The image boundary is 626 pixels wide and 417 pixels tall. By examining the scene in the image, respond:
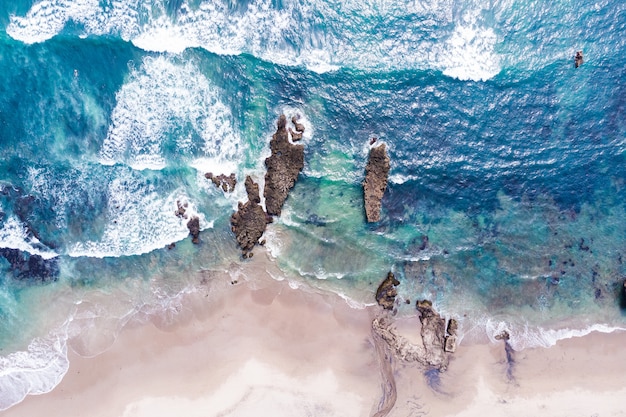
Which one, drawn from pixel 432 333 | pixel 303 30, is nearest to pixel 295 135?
pixel 303 30

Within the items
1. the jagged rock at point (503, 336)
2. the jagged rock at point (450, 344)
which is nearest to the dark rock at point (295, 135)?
the jagged rock at point (450, 344)

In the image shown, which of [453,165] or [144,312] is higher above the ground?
[453,165]

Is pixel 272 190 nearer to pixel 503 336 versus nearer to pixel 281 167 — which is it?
pixel 281 167

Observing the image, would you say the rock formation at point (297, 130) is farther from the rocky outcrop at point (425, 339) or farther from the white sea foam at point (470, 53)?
the rocky outcrop at point (425, 339)

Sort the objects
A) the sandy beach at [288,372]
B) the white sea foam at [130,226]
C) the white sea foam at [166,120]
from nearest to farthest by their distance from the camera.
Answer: the sandy beach at [288,372] → the white sea foam at [166,120] → the white sea foam at [130,226]

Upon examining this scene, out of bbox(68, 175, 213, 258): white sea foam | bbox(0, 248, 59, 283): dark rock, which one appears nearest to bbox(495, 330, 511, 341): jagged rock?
bbox(68, 175, 213, 258): white sea foam

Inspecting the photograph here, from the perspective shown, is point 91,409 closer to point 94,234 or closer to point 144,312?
point 144,312

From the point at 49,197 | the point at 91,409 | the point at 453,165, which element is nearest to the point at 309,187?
the point at 453,165
